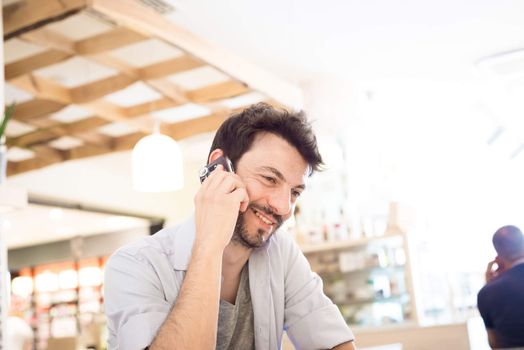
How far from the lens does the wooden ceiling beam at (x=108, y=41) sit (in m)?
4.02

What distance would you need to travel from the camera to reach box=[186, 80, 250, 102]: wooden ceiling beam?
5.03 m

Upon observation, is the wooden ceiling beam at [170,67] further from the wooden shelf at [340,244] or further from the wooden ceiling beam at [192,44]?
the wooden shelf at [340,244]

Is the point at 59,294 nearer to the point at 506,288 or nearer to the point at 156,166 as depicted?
the point at 156,166

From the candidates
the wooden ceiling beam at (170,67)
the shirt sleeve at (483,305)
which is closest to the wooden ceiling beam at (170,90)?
the wooden ceiling beam at (170,67)

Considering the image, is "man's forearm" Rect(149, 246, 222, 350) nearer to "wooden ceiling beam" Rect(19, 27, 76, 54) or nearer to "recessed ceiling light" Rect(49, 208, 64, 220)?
"wooden ceiling beam" Rect(19, 27, 76, 54)

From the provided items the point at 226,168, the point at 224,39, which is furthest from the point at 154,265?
the point at 224,39

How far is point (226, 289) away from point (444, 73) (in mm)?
5714

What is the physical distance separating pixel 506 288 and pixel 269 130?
141 cm

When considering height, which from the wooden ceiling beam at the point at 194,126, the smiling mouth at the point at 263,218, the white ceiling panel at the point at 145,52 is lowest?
the smiling mouth at the point at 263,218

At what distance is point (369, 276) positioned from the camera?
20.8 feet

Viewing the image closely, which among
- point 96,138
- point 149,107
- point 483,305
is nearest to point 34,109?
Answer: point 149,107

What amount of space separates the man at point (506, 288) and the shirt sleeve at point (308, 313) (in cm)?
53

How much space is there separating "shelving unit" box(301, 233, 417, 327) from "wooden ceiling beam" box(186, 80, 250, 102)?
1976 mm

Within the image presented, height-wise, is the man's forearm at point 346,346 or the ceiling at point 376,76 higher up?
the ceiling at point 376,76
